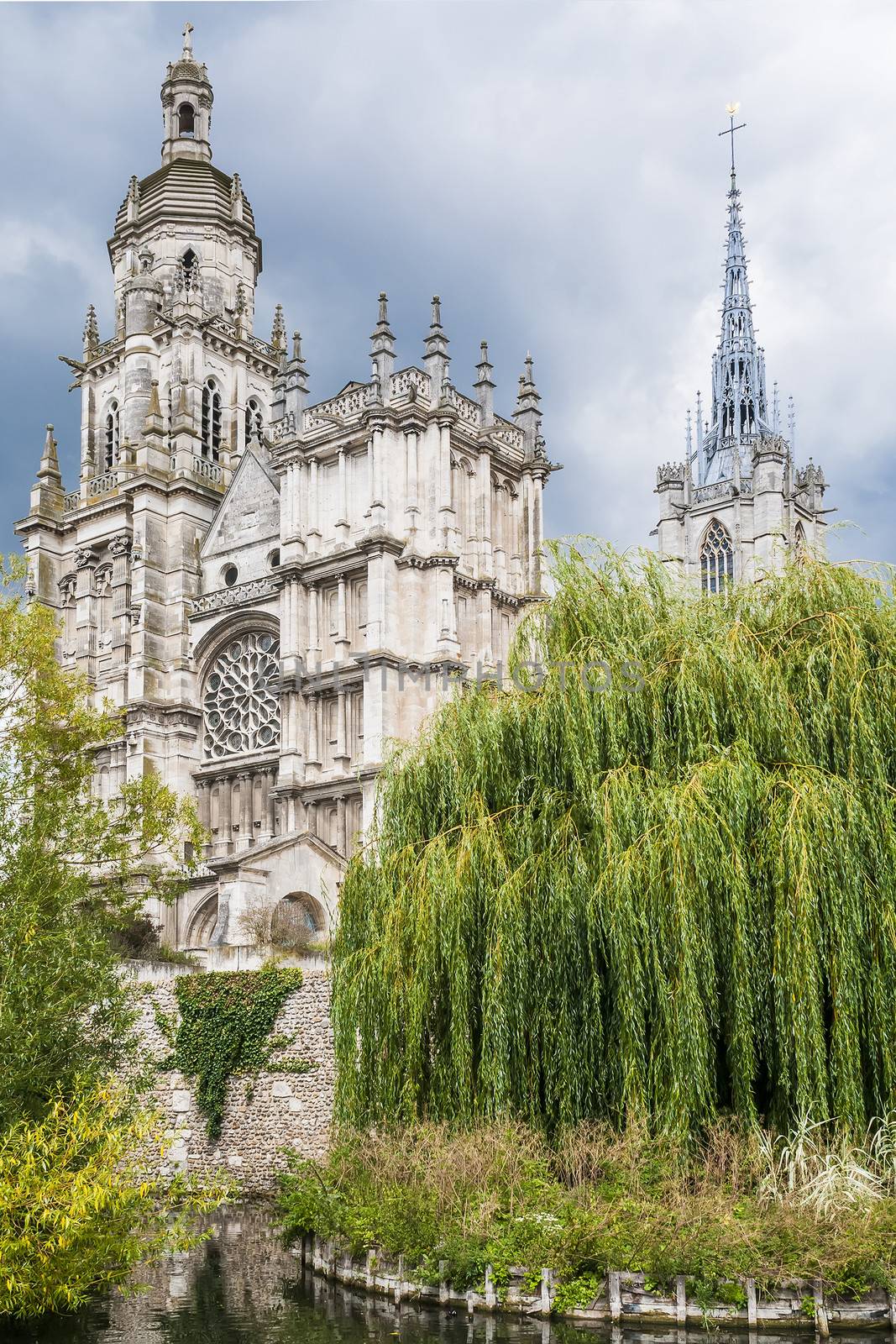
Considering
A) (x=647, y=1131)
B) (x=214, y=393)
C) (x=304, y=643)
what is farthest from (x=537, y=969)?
(x=214, y=393)

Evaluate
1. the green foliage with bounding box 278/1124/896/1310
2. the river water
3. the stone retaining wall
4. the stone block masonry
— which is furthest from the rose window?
the stone retaining wall

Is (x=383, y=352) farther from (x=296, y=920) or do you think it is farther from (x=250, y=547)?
(x=296, y=920)

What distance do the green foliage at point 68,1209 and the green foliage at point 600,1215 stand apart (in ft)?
6.53

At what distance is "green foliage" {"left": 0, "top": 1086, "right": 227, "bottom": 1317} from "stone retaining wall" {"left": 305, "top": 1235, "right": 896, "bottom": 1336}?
2470mm

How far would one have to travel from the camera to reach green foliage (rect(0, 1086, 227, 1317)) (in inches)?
431

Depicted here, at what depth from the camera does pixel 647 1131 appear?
1235 cm

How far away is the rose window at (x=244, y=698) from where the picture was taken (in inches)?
1372

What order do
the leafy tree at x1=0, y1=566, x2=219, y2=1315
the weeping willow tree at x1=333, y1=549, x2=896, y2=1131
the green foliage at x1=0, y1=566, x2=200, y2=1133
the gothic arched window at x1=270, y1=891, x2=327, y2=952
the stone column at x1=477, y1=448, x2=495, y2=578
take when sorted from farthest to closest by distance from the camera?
the stone column at x1=477, y1=448, x2=495, y2=578
the gothic arched window at x1=270, y1=891, x2=327, y2=952
the green foliage at x1=0, y1=566, x2=200, y2=1133
the weeping willow tree at x1=333, y1=549, x2=896, y2=1131
the leafy tree at x1=0, y1=566, x2=219, y2=1315

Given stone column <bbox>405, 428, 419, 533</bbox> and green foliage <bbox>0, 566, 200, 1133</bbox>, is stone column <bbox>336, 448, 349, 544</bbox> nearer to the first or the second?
stone column <bbox>405, 428, 419, 533</bbox>

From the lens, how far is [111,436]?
43.0 meters

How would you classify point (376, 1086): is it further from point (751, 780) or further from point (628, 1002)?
point (751, 780)

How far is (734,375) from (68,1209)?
62.9 meters

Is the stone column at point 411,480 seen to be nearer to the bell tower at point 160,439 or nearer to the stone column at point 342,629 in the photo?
the stone column at point 342,629

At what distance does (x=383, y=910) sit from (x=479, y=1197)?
3.65 meters
